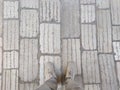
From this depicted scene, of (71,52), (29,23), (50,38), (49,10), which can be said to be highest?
(49,10)

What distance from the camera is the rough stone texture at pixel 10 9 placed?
2195 mm

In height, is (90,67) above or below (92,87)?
above

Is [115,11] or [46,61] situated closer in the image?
[46,61]

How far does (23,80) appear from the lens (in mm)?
2098

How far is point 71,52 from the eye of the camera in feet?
7.11

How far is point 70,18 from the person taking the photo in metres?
2.22

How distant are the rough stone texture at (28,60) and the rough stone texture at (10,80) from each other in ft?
0.14

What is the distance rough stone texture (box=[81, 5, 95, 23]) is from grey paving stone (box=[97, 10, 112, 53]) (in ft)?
0.16

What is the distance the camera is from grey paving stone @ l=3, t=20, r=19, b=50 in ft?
7.06

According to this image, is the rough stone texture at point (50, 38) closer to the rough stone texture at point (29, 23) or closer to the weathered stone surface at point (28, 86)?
the rough stone texture at point (29, 23)

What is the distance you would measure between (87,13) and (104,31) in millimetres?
194

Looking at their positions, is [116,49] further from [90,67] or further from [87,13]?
[87,13]

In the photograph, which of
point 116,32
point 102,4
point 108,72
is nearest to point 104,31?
point 116,32

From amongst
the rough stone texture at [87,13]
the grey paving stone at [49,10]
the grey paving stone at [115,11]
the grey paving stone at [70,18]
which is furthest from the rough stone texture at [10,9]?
the grey paving stone at [115,11]
